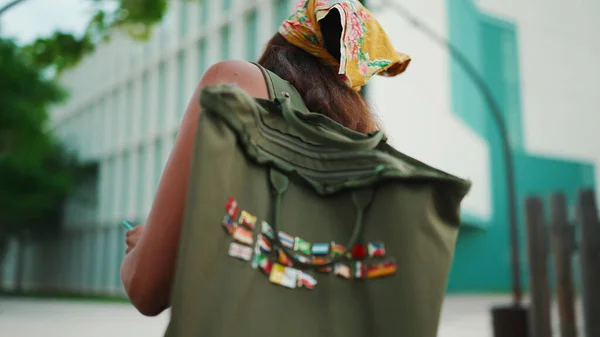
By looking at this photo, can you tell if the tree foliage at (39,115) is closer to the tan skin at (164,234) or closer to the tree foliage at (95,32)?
the tree foliage at (95,32)

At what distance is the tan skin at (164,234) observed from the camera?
1183 millimetres

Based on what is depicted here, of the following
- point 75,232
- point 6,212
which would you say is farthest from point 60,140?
point 6,212

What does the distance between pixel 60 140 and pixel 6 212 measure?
8.59 metres

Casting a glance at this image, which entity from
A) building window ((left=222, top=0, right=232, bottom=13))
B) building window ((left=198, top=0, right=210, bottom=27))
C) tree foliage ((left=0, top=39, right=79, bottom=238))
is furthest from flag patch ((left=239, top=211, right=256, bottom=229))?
building window ((left=198, top=0, right=210, bottom=27))

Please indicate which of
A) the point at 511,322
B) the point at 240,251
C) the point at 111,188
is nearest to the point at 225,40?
the point at 111,188

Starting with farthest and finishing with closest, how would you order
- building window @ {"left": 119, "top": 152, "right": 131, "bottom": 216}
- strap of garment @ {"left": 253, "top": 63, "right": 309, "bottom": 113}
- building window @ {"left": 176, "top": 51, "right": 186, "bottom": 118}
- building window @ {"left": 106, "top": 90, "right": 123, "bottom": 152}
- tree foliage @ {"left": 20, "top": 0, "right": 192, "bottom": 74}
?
building window @ {"left": 106, "top": 90, "right": 123, "bottom": 152} < building window @ {"left": 119, "top": 152, "right": 131, "bottom": 216} < building window @ {"left": 176, "top": 51, "right": 186, "bottom": 118} < tree foliage @ {"left": 20, "top": 0, "right": 192, "bottom": 74} < strap of garment @ {"left": 253, "top": 63, "right": 309, "bottom": 113}

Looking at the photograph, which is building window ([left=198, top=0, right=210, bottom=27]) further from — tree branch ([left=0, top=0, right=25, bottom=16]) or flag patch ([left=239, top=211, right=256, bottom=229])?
flag patch ([left=239, top=211, right=256, bottom=229])

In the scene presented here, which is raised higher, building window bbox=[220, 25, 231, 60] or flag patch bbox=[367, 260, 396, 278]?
building window bbox=[220, 25, 231, 60]

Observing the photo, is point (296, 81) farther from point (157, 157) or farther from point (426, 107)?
point (157, 157)

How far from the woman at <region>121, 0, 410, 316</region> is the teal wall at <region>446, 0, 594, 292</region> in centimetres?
2439

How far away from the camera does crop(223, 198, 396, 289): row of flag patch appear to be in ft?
3.64

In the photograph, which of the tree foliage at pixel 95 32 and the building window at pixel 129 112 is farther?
the building window at pixel 129 112

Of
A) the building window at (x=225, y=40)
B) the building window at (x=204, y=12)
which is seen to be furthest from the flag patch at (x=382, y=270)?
the building window at (x=204, y=12)

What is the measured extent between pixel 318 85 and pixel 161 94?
27.3m
